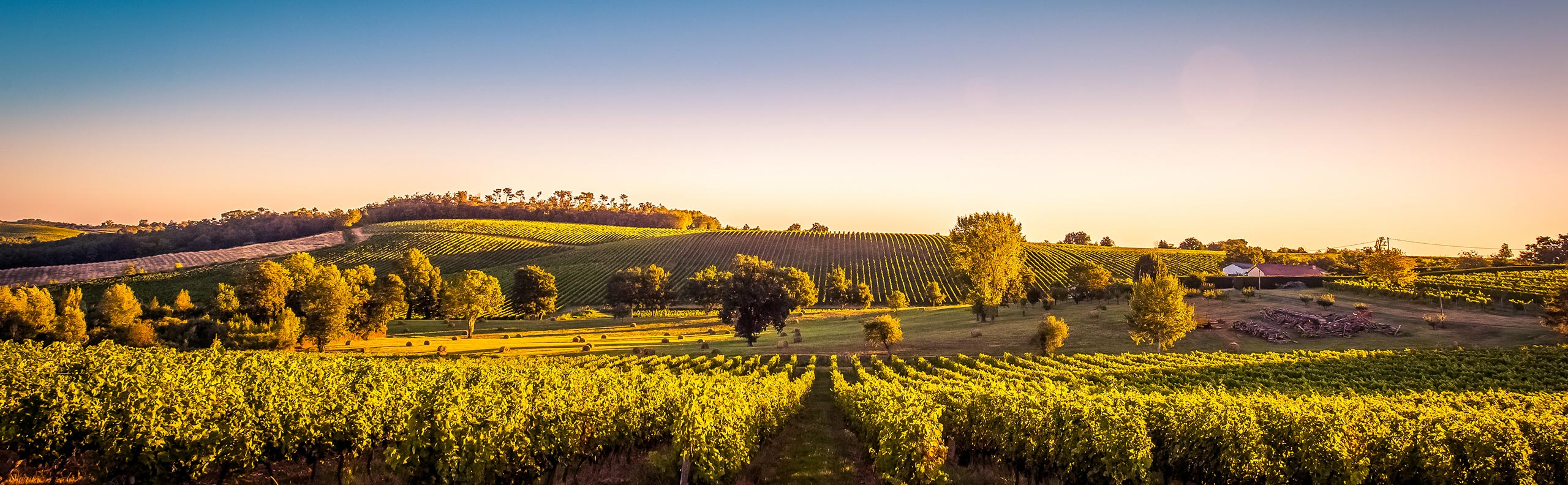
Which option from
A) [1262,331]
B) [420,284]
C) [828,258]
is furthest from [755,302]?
[828,258]

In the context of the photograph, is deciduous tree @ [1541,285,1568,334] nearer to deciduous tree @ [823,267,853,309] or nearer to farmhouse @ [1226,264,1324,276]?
farmhouse @ [1226,264,1324,276]

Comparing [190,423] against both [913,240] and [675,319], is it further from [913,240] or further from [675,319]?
[913,240]

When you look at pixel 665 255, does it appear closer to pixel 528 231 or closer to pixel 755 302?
pixel 528 231

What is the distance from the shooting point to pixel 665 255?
484 feet

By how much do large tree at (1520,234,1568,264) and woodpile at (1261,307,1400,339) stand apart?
88880 mm

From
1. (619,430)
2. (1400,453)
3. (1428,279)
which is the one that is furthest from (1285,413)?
(1428,279)

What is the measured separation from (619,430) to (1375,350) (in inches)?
2147

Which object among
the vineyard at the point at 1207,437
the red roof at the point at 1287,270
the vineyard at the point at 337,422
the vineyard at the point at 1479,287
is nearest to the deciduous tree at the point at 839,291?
the red roof at the point at 1287,270

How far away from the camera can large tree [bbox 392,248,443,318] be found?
80.8m

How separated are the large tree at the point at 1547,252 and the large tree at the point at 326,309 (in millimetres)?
167289

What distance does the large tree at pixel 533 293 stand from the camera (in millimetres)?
87250

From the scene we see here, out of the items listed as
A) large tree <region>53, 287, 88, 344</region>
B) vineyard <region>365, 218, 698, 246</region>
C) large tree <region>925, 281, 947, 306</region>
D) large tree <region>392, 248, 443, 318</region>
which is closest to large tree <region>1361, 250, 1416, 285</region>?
large tree <region>925, 281, 947, 306</region>

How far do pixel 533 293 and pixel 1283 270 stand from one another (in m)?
105

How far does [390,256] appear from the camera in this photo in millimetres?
139375
